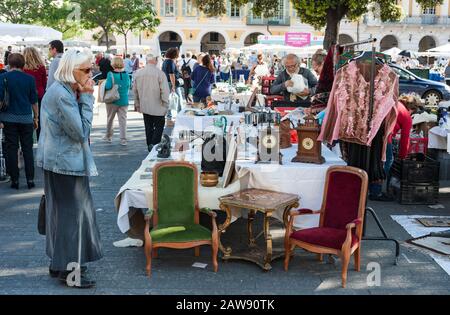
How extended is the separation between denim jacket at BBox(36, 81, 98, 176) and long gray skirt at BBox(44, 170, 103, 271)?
0.33ft

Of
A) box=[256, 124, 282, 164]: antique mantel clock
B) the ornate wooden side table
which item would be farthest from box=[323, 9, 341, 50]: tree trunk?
the ornate wooden side table

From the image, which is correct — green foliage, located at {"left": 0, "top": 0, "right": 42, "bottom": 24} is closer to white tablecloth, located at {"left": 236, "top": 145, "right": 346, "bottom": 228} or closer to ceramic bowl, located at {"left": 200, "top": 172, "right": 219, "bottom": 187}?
ceramic bowl, located at {"left": 200, "top": 172, "right": 219, "bottom": 187}

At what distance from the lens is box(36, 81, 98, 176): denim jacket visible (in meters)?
4.18

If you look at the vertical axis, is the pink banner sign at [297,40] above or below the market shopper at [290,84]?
above

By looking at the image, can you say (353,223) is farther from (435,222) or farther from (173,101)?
(173,101)

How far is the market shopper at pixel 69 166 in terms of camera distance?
4.22 m

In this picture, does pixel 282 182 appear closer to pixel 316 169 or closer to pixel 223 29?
pixel 316 169

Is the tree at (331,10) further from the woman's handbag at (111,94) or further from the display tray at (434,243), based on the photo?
the display tray at (434,243)

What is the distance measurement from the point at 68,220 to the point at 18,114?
142 inches

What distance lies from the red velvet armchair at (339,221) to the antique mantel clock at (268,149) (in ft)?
1.75

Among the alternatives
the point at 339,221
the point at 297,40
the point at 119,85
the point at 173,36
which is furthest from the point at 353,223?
the point at 173,36

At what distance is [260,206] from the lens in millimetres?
4727

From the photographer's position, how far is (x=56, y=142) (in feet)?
13.9

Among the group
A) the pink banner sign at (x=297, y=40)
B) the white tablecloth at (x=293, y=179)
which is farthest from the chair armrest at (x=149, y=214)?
the pink banner sign at (x=297, y=40)
